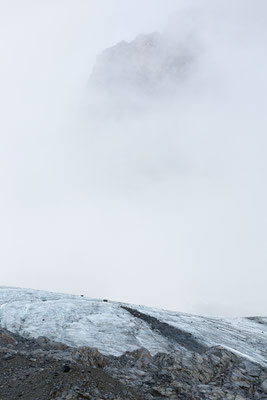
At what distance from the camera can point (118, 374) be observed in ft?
93.4

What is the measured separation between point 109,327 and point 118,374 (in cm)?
1185

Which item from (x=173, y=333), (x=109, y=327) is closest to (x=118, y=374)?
(x=109, y=327)

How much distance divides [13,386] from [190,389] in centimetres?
1180

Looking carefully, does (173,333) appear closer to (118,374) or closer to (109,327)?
(109,327)

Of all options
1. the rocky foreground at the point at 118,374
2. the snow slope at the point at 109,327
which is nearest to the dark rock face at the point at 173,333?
the snow slope at the point at 109,327

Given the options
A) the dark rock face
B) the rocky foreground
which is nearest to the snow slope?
the dark rock face

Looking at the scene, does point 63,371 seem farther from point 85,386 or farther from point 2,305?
point 2,305

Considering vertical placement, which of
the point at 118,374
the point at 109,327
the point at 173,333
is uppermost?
the point at 173,333

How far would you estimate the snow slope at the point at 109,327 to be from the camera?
123 feet

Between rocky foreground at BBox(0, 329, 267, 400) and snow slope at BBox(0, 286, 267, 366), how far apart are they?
304 centimetres

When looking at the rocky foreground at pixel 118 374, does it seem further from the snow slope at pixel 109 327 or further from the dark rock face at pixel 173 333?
the dark rock face at pixel 173 333

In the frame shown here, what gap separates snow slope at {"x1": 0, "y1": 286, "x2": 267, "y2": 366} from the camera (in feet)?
123

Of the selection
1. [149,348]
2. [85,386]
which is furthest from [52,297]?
[85,386]

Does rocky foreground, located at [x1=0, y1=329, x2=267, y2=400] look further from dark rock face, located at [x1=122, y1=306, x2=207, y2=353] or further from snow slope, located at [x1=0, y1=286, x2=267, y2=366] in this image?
dark rock face, located at [x1=122, y1=306, x2=207, y2=353]
